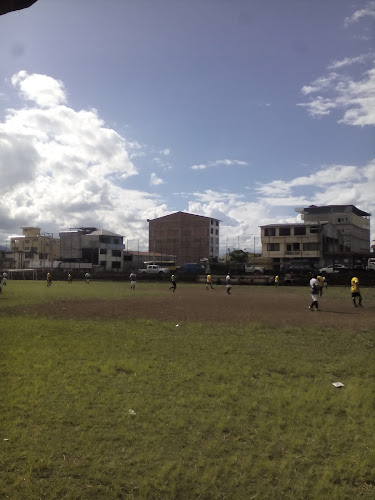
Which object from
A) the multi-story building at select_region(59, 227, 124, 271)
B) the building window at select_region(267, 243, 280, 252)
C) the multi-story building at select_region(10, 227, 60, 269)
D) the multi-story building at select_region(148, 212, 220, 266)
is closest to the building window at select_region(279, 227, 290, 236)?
the building window at select_region(267, 243, 280, 252)

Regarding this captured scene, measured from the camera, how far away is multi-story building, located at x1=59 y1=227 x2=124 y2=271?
7926cm

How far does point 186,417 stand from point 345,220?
84343 millimetres

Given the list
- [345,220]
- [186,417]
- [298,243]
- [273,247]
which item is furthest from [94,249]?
[186,417]

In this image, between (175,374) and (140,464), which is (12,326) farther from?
(140,464)

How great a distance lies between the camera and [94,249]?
262 feet

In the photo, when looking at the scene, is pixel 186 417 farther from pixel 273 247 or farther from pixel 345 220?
pixel 345 220

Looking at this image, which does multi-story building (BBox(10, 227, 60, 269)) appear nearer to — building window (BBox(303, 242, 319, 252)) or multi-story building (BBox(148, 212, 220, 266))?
multi-story building (BBox(148, 212, 220, 266))

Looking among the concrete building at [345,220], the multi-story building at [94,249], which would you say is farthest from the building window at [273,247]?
the multi-story building at [94,249]

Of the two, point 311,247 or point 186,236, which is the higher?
point 186,236

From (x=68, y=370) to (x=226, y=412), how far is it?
417 cm

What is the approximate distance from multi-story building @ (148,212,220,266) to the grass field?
68541mm

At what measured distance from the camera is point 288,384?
347 inches

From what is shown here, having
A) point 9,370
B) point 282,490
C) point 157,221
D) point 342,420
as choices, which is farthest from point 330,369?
point 157,221

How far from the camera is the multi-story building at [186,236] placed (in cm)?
8200
